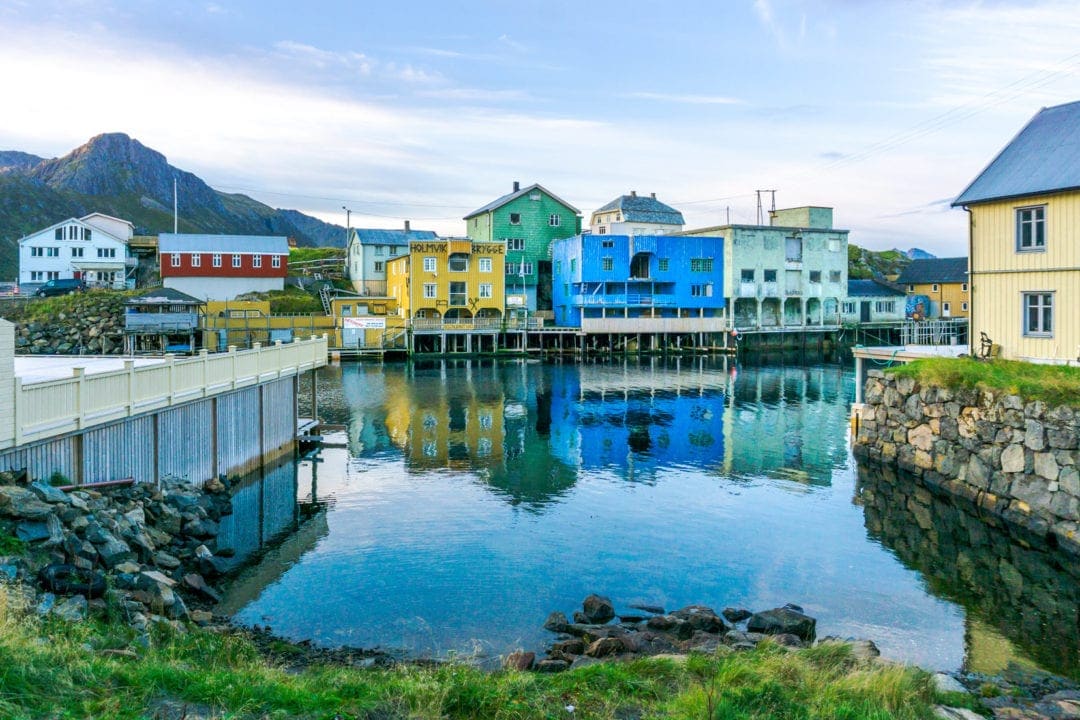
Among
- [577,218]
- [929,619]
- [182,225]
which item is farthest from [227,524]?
[182,225]

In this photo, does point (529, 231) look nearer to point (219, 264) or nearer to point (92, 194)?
point (219, 264)

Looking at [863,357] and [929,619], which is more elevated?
[863,357]

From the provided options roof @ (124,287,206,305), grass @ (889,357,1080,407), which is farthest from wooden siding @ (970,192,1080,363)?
roof @ (124,287,206,305)

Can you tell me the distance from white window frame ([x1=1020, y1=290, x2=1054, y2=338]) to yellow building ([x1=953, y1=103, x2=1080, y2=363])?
0.08 ft

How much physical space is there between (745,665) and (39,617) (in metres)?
8.47

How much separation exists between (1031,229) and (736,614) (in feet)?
58.5

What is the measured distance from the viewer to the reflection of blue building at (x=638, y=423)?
29.7 meters

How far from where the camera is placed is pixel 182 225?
165 metres

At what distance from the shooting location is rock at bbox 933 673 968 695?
412 inches

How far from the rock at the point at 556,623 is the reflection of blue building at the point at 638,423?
43.9 ft

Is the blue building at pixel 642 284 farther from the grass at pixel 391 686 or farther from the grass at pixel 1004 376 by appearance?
the grass at pixel 391 686

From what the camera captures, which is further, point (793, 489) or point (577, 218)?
point (577, 218)

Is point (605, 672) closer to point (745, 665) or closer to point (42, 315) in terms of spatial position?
point (745, 665)

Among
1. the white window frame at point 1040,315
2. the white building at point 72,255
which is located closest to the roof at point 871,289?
the white window frame at point 1040,315
